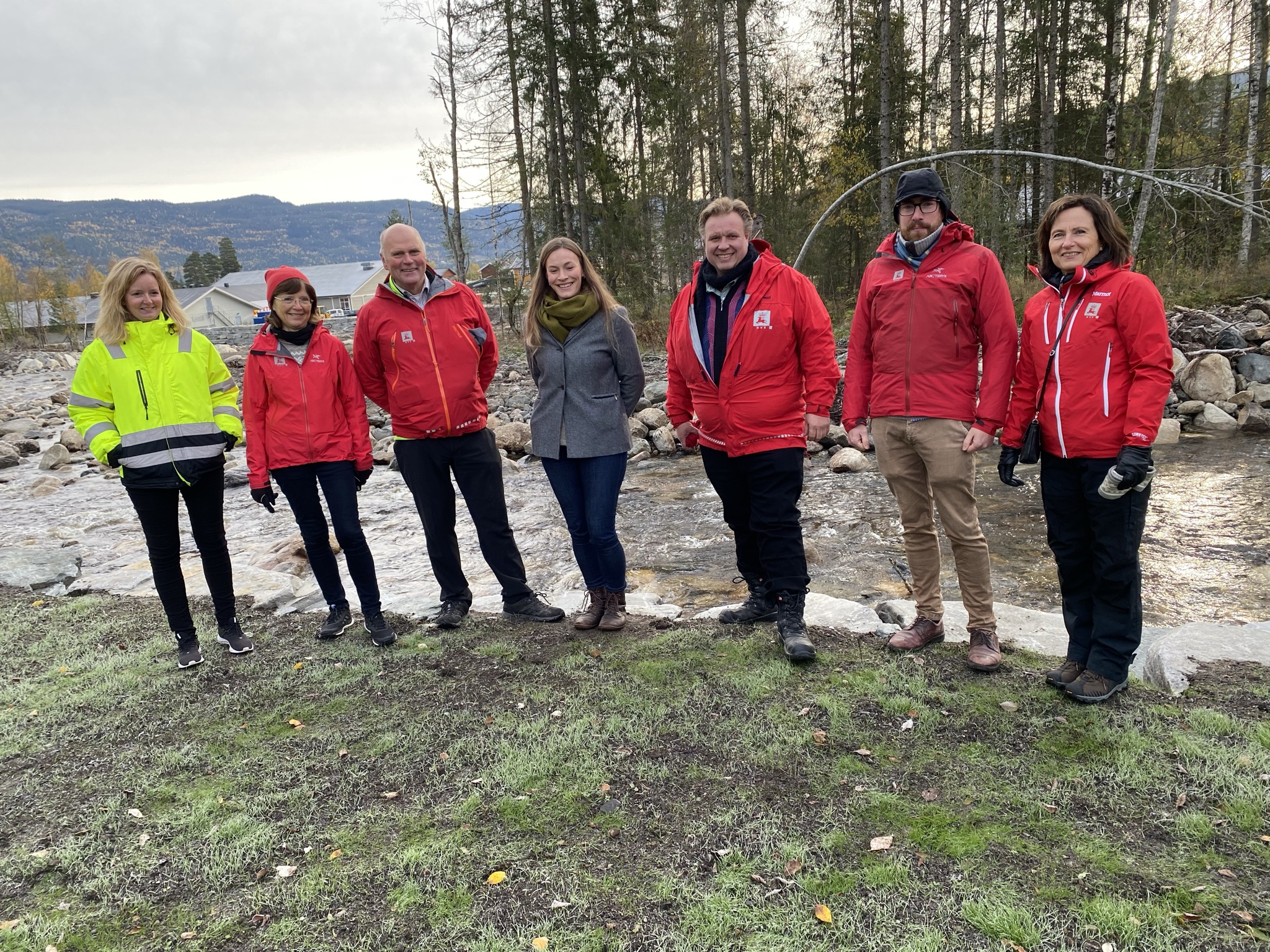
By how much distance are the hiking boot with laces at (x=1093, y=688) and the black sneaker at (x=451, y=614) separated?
10.8 ft

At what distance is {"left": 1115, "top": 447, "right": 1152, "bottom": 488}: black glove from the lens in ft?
9.51

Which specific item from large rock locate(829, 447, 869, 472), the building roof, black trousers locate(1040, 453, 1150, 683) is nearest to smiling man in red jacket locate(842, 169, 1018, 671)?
black trousers locate(1040, 453, 1150, 683)

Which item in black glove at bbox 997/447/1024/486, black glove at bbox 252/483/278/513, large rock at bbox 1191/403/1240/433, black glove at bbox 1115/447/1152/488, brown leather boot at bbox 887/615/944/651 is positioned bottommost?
large rock at bbox 1191/403/1240/433

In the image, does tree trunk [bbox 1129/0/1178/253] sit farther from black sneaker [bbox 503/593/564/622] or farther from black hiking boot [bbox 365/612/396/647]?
black hiking boot [bbox 365/612/396/647]

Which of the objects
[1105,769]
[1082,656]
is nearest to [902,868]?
[1105,769]

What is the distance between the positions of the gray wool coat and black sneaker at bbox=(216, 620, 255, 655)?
2122 mm

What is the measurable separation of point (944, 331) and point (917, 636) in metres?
A: 1.55

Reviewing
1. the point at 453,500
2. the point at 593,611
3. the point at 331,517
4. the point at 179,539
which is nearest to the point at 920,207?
the point at 593,611

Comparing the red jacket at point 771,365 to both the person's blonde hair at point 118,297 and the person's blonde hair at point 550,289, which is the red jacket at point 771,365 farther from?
the person's blonde hair at point 118,297

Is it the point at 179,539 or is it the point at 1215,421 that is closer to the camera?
the point at 179,539

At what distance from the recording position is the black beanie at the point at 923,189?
3373mm

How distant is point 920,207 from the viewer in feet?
11.2

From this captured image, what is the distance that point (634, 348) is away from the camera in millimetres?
4195

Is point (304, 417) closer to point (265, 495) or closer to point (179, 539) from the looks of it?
point (265, 495)
